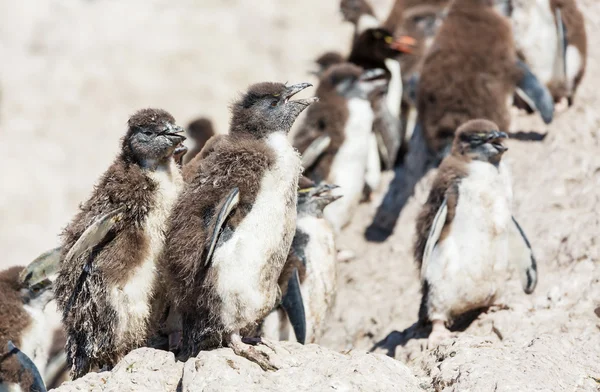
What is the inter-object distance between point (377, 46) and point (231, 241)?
22.2 ft

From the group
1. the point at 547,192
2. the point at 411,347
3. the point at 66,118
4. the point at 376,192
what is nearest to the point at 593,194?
the point at 547,192

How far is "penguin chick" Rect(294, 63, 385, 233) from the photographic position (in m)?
8.60

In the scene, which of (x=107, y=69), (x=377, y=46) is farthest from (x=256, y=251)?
(x=107, y=69)

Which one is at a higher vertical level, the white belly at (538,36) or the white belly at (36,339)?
the white belly at (36,339)

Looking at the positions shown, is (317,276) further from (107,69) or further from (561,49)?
(107,69)

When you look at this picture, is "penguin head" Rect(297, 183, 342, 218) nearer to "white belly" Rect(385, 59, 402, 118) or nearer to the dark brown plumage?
the dark brown plumage

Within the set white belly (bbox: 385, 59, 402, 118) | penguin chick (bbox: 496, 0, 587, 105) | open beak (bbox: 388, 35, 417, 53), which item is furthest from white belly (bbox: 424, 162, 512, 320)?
open beak (bbox: 388, 35, 417, 53)

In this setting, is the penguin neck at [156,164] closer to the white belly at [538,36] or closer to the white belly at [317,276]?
the white belly at [317,276]

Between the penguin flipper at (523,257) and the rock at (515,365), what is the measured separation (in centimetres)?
122

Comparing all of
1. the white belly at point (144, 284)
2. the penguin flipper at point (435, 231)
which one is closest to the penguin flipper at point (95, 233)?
the white belly at point (144, 284)

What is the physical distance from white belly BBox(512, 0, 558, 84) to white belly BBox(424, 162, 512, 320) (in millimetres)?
3443

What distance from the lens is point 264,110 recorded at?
15.5 feet

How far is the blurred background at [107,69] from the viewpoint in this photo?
1398 centimetres

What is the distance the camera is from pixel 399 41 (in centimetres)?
1095
